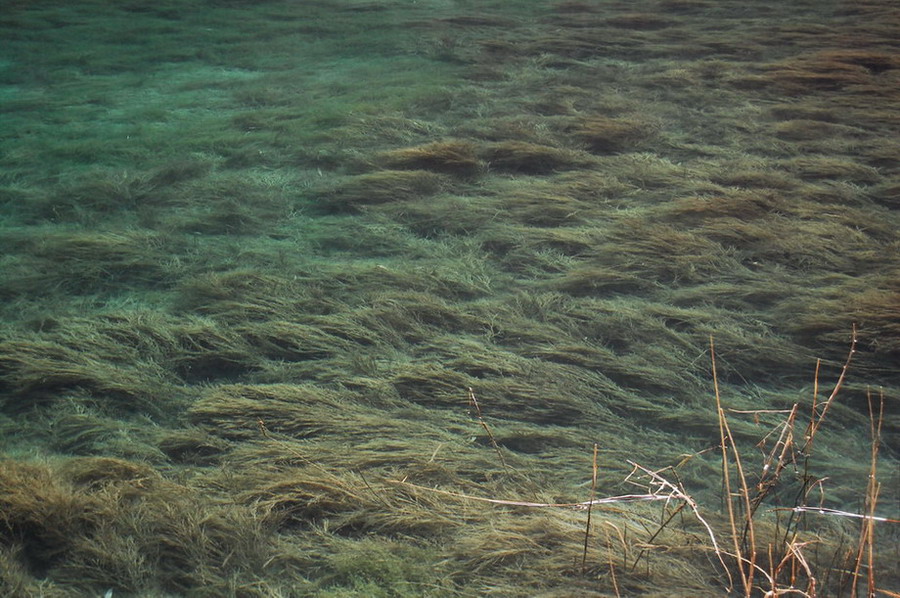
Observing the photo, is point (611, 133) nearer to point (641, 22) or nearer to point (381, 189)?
point (381, 189)

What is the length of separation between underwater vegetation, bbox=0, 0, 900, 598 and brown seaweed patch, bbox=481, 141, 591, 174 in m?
0.01

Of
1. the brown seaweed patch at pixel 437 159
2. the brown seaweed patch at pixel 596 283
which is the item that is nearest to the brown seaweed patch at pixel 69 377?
the brown seaweed patch at pixel 596 283

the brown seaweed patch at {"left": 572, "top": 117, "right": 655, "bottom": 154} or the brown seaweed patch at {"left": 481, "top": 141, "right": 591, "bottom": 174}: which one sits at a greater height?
the brown seaweed patch at {"left": 572, "top": 117, "right": 655, "bottom": 154}

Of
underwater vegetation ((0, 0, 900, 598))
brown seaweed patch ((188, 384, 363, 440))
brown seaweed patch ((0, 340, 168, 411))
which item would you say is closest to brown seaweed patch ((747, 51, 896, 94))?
underwater vegetation ((0, 0, 900, 598))

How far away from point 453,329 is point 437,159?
949 millimetres

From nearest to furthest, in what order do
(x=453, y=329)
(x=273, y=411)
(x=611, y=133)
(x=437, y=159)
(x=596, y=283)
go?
(x=273, y=411)
(x=453, y=329)
(x=596, y=283)
(x=437, y=159)
(x=611, y=133)

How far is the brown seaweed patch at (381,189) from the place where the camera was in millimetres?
2332

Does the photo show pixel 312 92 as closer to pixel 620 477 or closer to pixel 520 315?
pixel 520 315

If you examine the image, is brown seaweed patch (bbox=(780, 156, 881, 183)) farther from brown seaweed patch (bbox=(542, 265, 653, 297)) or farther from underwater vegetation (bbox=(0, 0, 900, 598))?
brown seaweed patch (bbox=(542, 265, 653, 297))

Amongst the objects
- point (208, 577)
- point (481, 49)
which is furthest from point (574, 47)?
point (208, 577)

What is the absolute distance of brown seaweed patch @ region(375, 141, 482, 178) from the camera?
2.50 m

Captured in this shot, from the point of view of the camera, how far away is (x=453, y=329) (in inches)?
67.4

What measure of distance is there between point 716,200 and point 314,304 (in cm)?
112

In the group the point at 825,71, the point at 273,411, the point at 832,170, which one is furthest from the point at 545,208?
the point at 825,71
